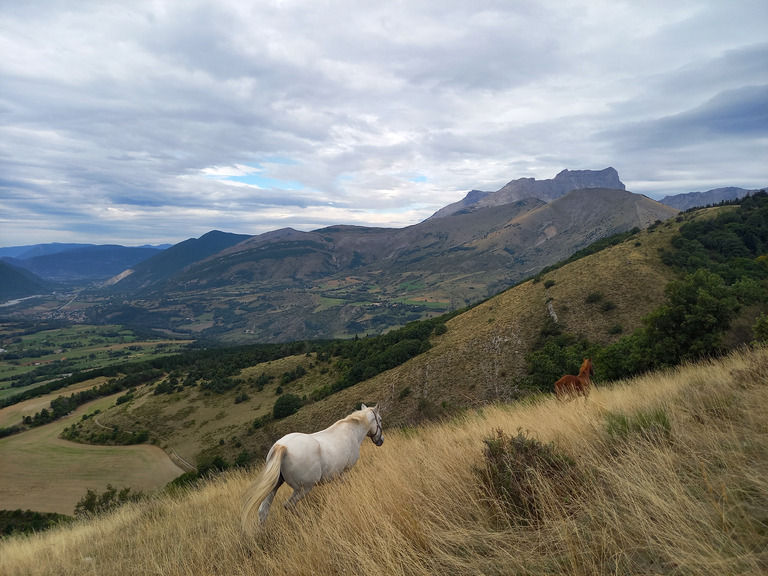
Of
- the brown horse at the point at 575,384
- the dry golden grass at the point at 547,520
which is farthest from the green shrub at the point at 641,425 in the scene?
the brown horse at the point at 575,384

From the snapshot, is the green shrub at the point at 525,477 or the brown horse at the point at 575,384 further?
the brown horse at the point at 575,384

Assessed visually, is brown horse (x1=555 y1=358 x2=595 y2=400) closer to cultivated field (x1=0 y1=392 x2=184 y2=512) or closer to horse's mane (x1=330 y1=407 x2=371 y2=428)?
horse's mane (x1=330 y1=407 x2=371 y2=428)

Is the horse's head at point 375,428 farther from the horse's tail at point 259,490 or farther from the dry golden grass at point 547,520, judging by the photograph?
the horse's tail at point 259,490

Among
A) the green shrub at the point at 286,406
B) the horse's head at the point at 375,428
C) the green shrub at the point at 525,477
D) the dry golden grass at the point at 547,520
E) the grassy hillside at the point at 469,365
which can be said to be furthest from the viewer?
the green shrub at the point at 286,406

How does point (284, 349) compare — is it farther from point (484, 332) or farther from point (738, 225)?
point (738, 225)

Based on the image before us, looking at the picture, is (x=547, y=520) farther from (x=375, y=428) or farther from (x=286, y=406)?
(x=286, y=406)

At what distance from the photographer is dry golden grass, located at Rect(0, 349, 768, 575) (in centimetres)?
242

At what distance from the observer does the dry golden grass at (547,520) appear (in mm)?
2422

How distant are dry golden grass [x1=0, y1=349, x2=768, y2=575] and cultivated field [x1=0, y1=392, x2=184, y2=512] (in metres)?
51.6

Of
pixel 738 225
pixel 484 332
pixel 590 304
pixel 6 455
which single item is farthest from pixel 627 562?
pixel 6 455

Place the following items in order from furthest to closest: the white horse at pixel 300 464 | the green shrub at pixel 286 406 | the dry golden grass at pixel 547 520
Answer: the green shrub at pixel 286 406
the white horse at pixel 300 464
the dry golden grass at pixel 547 520

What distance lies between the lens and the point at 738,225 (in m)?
62.8

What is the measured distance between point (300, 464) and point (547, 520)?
3.62 meters

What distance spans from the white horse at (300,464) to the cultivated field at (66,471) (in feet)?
169
